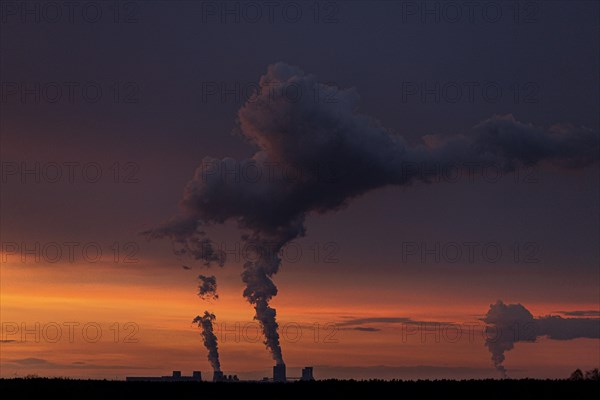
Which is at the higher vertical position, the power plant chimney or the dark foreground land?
the power plant chimney

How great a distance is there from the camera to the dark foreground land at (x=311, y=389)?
2496 inches

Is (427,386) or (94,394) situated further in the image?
(427,386)

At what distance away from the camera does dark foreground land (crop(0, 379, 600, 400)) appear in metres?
63.4

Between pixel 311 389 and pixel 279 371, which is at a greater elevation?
pixel 279 371

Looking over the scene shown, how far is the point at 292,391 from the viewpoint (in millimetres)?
65000

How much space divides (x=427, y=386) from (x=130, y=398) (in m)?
21.5

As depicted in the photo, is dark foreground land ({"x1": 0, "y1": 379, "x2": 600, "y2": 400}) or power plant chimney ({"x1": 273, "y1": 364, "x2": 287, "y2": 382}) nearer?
dark foreground land ({"x1": 0, "y1": 379, "x2": 600, "y2": 400})

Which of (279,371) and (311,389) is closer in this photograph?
(311,389)

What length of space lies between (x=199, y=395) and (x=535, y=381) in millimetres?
25111

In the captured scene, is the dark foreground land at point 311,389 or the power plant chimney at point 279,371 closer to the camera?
the dark foreground land at point 311,389

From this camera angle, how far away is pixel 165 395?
6412cm

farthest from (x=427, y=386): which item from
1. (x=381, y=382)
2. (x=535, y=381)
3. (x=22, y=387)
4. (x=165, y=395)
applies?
(x=22, y=387)

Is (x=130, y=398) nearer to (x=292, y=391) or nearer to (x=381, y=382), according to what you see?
(x=292, y=391)

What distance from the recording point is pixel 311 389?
65812mm
